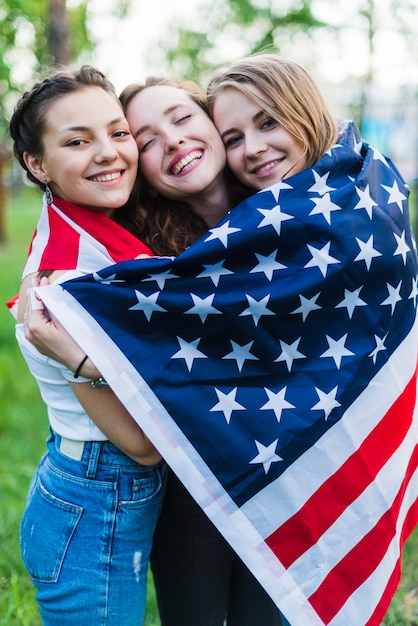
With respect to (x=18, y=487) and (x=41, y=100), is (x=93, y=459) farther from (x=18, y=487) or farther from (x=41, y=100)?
(x=18, y=487)

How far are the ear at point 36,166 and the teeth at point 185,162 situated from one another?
18.3 inches

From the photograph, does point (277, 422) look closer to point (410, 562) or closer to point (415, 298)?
point (415, 298)

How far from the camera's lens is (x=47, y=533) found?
1.88m

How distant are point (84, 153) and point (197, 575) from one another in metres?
1.49

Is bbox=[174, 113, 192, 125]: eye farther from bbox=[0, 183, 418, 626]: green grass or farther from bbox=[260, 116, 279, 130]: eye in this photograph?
bbox=[0, 183, 418, 626]: green grass

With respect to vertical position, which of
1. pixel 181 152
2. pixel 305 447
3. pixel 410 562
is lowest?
pixel 410 562

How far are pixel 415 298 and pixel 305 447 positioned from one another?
26.0 inches

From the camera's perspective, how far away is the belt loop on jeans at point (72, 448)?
6.15 feet

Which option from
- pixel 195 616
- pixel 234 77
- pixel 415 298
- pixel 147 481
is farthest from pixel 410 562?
pixel 234 77

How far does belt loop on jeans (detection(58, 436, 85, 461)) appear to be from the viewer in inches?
73.8

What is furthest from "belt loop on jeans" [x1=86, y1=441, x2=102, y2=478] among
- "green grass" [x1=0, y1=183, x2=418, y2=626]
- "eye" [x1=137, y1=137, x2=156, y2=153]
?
"green grass" [x1=0, y1=183, x2=418, y2=626]

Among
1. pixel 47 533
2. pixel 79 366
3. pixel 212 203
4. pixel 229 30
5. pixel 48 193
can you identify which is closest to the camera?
pixel 79 366

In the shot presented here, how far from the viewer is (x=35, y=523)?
1916 mm

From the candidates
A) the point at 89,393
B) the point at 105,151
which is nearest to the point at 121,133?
the point at 105,151
